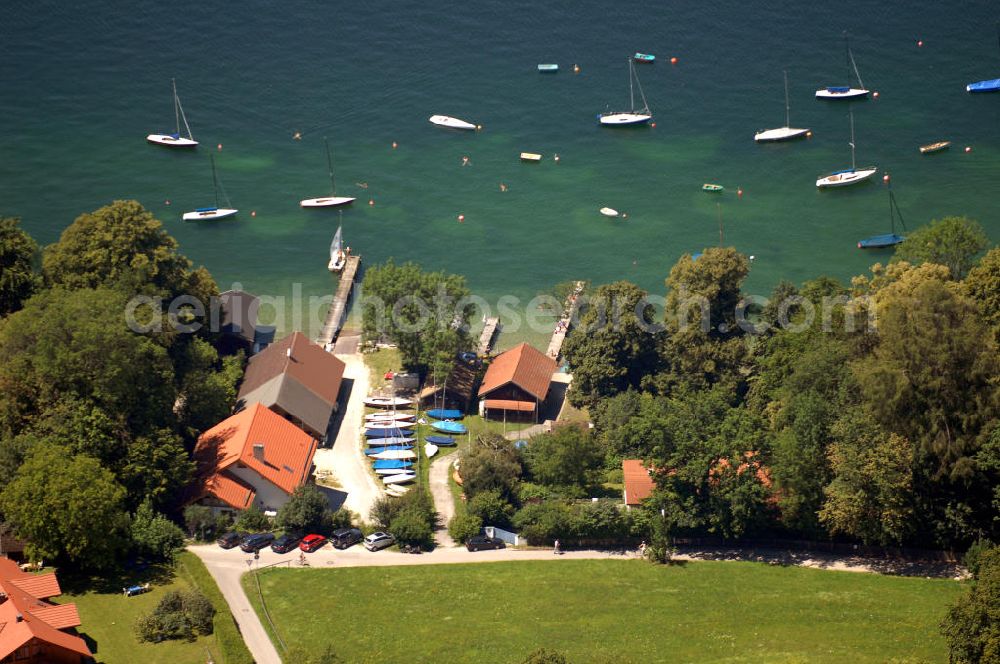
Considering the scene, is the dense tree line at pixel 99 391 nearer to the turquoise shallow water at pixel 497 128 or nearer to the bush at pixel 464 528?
the bush at pixel 464 528

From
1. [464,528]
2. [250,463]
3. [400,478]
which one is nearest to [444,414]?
[400,478]

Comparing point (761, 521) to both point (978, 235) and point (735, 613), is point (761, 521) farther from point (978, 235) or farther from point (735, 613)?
point (978, 235)

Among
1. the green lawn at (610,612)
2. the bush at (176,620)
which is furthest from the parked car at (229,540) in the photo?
the bush at (176,620)

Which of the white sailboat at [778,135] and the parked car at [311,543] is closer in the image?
the parked car at [311,543]

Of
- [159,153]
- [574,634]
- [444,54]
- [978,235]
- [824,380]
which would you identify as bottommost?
[574,634]

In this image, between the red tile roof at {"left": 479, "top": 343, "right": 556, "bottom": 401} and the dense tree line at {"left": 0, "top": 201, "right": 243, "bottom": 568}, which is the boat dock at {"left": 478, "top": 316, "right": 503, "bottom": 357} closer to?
the red tile roof at {"left": 479, "top": 343, "right": 556, "bottom": 401}

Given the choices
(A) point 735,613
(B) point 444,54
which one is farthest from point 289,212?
(A) point 735,613
